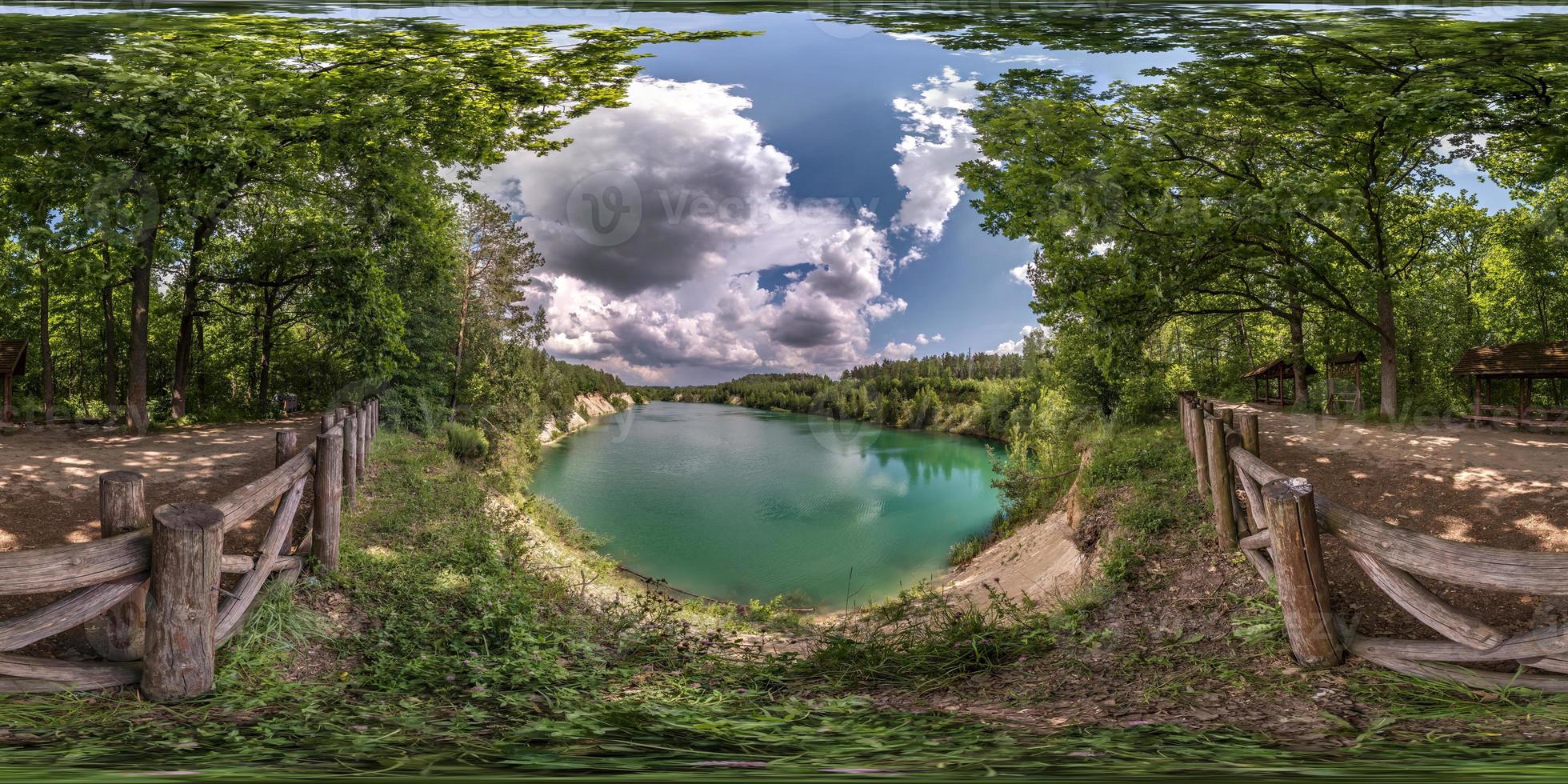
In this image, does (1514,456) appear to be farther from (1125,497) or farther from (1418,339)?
(1125,497)

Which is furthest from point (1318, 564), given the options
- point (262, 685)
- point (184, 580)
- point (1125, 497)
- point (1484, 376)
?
point (184, 580)

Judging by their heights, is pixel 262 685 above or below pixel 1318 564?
below

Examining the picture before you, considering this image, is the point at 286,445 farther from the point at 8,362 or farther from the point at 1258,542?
the point at 8,362

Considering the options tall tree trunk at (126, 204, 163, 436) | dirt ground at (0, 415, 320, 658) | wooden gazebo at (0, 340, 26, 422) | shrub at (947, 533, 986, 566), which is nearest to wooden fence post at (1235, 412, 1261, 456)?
shrub at (947, 533, 986, 566)

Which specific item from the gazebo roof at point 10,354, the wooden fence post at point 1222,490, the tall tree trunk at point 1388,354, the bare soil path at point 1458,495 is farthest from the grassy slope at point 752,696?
the gazebo roof at point 10,354

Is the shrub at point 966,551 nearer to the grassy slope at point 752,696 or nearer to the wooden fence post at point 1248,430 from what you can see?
the grassy slope at point 752,696

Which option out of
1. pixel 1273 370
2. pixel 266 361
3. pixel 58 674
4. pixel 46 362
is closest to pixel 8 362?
pixel 46 362
